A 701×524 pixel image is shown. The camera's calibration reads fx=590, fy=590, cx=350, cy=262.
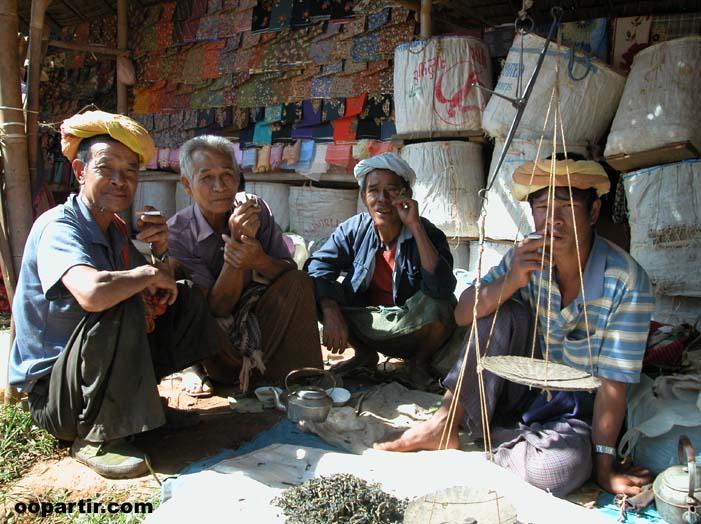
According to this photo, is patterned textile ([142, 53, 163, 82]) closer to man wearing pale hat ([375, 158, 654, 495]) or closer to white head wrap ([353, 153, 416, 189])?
white head wrap ([353, 153, 416, 189])

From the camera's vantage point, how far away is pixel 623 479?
6.32 feet

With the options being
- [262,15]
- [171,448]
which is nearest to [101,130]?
[171,448]

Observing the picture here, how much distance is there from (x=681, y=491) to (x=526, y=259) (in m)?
0.82

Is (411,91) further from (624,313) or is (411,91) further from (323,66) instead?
(624,313)

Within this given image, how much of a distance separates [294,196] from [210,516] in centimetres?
442

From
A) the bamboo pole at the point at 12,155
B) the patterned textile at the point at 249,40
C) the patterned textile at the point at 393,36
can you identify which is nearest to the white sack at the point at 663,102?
the patterned textile at the point at 393,36

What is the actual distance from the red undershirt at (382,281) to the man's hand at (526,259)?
111 centimetres

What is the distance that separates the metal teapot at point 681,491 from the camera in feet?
5.41

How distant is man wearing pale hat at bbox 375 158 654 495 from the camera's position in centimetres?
194

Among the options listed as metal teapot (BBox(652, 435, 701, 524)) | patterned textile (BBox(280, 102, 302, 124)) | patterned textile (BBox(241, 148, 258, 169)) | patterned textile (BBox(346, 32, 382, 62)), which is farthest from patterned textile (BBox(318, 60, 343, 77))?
metal teapot (BBox(652, 435, 701, 524))

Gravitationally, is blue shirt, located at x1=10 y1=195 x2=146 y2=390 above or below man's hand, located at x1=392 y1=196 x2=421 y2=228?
below

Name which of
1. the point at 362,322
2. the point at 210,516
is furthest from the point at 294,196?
the point at 210,516

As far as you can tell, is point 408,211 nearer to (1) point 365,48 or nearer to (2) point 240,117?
(1) point 365,48

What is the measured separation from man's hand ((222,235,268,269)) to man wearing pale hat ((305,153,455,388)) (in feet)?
1.58
